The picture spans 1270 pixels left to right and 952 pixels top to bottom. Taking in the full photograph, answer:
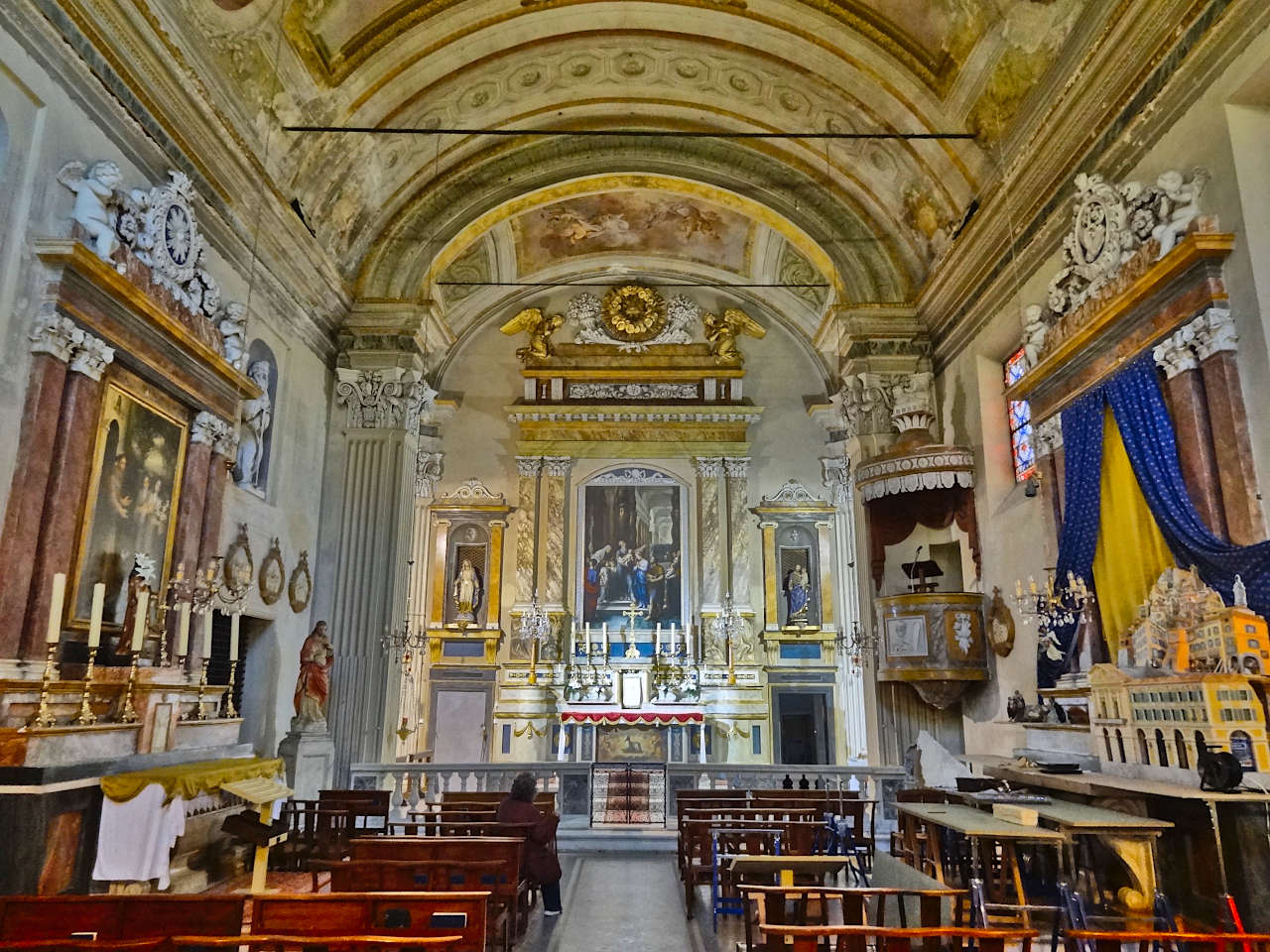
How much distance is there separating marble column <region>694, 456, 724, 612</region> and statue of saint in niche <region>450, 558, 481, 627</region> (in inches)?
169

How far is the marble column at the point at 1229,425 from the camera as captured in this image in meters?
6.25

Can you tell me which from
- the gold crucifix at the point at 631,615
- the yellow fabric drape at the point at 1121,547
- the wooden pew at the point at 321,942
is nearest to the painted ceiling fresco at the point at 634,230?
the gold crucifix at the point at 631,615

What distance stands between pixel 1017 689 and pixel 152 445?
942 centimetres

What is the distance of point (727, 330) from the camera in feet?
58.2

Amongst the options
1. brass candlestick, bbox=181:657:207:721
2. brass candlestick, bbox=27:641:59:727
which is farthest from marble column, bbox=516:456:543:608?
brass candlestick, bbox=27:641:59:727

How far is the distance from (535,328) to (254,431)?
8.30 meters

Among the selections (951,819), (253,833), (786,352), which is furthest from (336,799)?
(786,352)

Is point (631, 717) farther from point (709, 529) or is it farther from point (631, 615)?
point (709, 529)

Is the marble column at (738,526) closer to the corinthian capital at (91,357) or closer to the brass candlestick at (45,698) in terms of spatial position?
the corinthian capital at (91,357)

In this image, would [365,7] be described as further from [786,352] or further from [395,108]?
[786,352]

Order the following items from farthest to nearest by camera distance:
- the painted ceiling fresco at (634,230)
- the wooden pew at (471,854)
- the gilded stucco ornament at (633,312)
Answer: the gilded stucco ornament at (633,312)
the painted ceiling fresco at (634,230)
the wooden pew at (471,854)

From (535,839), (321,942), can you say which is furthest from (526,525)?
(321,942)

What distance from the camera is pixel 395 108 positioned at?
1165 cm

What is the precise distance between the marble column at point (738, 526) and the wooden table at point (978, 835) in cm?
997
